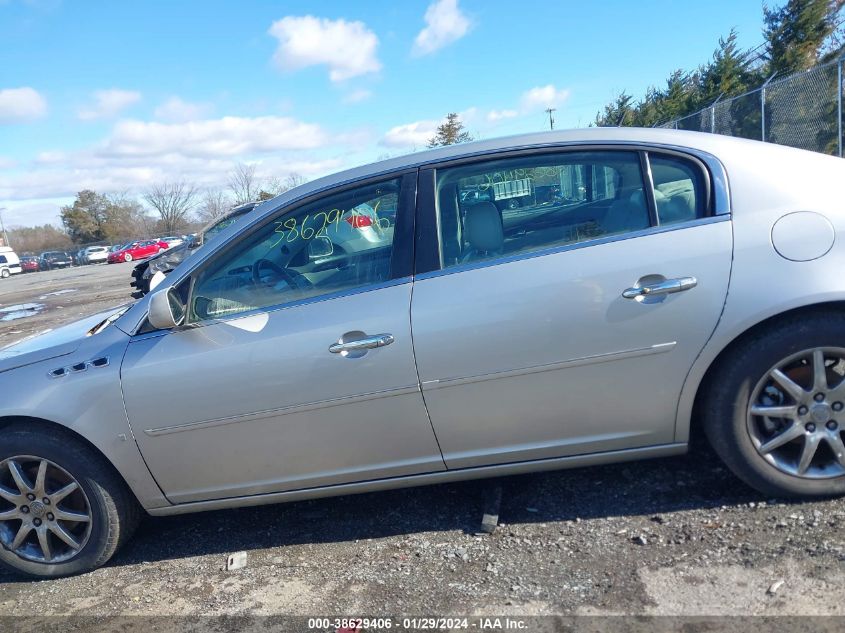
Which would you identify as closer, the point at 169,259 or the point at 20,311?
the point at 169,259

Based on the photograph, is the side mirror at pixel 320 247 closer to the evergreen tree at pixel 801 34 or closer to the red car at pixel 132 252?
the evergreen tree at pixel 801 34

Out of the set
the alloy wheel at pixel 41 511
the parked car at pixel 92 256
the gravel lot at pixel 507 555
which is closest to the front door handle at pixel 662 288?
the gravel lot at pixel 507 555

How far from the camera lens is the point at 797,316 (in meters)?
2.63

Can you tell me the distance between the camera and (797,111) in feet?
33.3

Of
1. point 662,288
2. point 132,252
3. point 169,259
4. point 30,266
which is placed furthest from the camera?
point 30,266

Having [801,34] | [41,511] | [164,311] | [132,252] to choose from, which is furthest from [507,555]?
[132,252]

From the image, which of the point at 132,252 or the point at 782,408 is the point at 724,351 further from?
the point at 132,252

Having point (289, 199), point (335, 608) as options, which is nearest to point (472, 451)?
point (335, 608)

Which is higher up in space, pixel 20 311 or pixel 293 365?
pixel 293 365

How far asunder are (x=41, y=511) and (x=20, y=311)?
51.4 feet

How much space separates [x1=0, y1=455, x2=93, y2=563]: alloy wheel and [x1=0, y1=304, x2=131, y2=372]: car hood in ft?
1.55

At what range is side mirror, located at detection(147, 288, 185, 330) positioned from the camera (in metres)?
2.81

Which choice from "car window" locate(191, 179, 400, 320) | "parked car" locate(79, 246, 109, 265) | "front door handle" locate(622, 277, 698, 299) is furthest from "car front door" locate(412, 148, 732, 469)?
"parked car" locate(79, 246, 109, 265)

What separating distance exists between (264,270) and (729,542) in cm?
239
